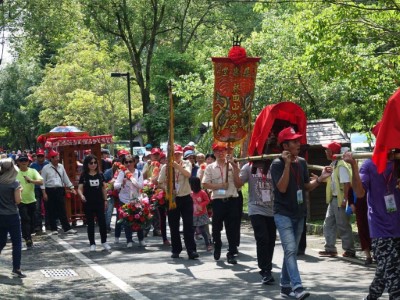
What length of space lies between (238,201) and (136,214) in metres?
3.00

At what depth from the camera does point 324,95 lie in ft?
77.0

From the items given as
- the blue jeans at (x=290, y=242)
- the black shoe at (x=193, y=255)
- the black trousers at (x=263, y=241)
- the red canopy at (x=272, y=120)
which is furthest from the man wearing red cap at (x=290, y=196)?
the black shoe at (x=193, y=255)

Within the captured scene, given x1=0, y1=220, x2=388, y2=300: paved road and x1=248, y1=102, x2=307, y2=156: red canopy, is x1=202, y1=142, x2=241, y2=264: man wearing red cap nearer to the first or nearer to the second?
x1=0, y1=220, x2=388, y2=300: paved road

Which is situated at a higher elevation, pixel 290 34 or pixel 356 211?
pixel 290 34

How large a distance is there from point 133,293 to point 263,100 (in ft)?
44.3

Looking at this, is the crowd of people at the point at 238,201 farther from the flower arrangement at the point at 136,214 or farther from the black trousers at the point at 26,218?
the flower arrangement at the point at 136,214

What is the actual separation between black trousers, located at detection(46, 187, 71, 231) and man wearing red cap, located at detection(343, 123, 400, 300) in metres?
12.0

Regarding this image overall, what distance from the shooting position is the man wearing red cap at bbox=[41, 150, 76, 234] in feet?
62.8

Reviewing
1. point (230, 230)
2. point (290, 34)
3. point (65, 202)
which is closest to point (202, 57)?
point (290, 34)

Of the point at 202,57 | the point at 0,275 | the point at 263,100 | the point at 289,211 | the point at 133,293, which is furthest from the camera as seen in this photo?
the point at 202,57

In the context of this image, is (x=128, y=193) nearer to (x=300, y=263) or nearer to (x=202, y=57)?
(x=300, y=263)

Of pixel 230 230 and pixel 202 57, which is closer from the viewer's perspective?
pixel 230 230

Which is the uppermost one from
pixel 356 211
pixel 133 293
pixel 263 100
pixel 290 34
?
pixel 290 34

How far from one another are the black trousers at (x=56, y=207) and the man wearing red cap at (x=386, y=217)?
12.0 m
